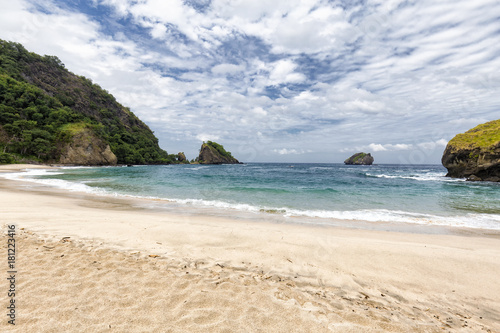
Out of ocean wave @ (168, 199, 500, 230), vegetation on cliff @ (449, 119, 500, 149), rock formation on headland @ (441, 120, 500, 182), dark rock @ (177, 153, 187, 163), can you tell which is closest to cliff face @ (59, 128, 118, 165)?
dark rock @ (177, 153, 187, 163)

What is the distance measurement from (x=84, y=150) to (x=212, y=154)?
8341cm

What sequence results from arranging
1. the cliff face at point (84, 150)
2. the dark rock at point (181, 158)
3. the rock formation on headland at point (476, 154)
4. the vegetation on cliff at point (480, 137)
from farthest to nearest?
the dark rock at point (181, 158) < the cliff face at point (84, 150) < the vegetation on cliff at point (480, 137) < the rock formation on headland at point (476, 154)

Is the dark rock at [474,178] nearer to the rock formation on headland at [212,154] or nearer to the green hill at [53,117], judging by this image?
the green hill at [53,117]

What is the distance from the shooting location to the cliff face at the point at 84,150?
6998 centimetres

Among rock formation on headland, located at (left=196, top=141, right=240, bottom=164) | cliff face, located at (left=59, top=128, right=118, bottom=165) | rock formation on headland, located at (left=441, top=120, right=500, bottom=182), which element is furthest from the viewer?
rock formation on headland, located at (left=196, top=141, right=240, bottom=164)

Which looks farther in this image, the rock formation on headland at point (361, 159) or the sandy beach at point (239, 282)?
the rock formation on headland at point (361, 159)

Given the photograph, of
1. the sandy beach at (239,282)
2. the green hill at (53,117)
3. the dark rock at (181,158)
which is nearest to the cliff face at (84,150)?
the green hill at (53,117)

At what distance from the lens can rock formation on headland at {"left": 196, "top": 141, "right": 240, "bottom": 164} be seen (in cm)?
14938

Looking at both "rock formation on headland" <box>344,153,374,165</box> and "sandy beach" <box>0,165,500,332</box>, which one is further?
"rock formation on headland" <box>344,153,374,165</box>

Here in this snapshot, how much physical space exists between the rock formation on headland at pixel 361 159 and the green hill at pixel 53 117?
15185 cm

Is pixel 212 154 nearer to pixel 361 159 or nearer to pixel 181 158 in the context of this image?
pixel 181 158

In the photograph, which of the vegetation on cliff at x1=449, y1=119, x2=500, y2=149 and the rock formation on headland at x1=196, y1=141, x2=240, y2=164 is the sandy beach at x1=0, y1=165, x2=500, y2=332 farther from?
the rock formation on headland at x1=196, y1=141, x2=240, y2=164

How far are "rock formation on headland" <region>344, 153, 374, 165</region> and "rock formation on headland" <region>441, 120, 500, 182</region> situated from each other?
13364 cm

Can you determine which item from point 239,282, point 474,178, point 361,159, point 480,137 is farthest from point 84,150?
point 361,159
